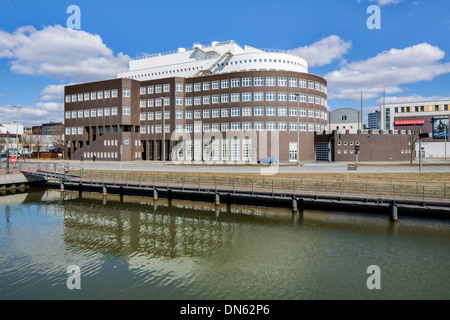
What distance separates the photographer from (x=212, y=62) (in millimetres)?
78688

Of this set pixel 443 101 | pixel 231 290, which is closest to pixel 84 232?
pixel 231 290

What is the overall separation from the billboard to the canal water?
87.4 m

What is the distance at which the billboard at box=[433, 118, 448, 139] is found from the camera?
9600 cm

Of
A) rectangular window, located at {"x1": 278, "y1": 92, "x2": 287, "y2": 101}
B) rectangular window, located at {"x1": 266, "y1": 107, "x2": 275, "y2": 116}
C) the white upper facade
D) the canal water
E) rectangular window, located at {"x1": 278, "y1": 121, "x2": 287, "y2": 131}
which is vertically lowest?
the canal water

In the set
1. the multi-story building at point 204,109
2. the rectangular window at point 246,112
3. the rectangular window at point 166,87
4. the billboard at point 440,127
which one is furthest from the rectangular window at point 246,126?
the billboard at point 440,127

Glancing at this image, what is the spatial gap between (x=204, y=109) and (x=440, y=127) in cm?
7435

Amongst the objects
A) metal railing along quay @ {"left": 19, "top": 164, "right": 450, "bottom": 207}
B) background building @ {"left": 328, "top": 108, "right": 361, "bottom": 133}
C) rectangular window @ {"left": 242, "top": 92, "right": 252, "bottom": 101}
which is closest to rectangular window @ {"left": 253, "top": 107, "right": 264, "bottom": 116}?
rectangular window @ {"left": 242, "top": 92, "right": 252, "bottom": 101}

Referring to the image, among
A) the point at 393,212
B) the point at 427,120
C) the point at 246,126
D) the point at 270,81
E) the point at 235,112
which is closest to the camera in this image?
the point at 393,212

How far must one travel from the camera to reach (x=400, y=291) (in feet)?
47.5

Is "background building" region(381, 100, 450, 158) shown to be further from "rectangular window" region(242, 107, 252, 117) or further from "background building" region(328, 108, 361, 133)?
"rectangular window" region(242, 107, 252, 117)

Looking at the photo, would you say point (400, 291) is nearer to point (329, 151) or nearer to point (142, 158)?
point (329, 151)

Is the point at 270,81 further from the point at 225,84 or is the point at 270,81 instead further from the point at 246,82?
the point at 225,84

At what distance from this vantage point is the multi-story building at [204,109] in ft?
225

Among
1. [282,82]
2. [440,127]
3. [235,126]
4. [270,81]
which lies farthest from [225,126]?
[440,127]
